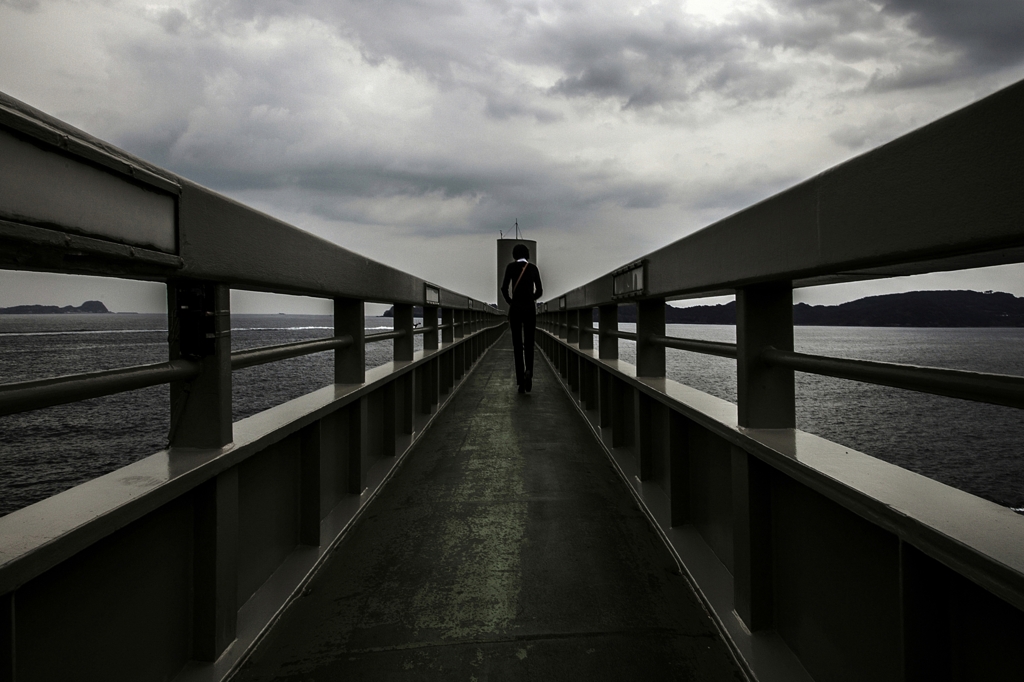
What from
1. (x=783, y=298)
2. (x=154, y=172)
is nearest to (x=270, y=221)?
(x=154, y=172)

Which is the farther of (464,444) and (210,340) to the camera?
(464,444)

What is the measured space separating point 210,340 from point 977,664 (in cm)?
186

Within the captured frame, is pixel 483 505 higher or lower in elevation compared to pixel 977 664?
lower

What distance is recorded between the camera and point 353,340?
271cm

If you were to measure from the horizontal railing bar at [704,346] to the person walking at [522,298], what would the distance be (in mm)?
3675

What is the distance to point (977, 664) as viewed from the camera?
934 millimetres

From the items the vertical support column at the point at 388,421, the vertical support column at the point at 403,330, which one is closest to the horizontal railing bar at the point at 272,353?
the vertical support column at the point at 388,421

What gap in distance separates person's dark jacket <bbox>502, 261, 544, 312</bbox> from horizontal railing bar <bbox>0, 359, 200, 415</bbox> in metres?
5.05

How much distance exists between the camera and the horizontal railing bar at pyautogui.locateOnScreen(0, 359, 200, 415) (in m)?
0.87

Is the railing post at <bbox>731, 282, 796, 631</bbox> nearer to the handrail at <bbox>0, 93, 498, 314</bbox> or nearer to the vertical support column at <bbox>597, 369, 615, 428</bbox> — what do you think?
the handrail at <bbox>0, 93, 498, 314</bbox>

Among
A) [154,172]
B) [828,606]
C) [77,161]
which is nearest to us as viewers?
[77,161]

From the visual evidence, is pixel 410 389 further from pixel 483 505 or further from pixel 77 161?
pixel 77 161

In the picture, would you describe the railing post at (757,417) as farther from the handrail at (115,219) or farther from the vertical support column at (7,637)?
the vertical support column at (7,637)

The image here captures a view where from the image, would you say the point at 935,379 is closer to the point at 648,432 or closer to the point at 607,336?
the point at 648,432
